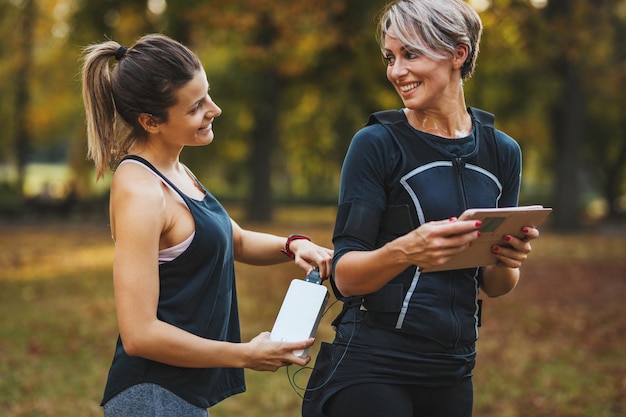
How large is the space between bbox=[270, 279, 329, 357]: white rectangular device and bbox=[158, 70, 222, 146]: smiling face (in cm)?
56

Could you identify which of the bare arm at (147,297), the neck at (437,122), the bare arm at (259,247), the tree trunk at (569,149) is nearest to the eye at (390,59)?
the neck at (437,122)

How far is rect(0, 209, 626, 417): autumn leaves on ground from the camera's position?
6.98 m

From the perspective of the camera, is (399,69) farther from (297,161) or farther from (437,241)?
(297,161)

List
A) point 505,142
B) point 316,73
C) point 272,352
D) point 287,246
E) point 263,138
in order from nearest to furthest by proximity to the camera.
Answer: point 272,352 → point 505,142 → point 287,246 → point 316,73 → point 263,138

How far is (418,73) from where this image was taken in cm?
259

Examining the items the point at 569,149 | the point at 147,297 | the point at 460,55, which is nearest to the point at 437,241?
the point at 460,55

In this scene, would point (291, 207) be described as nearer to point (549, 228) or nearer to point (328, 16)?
point (549, 228)

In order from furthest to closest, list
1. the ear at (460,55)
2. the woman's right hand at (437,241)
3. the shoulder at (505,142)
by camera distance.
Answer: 1. the shoulder at (505,142)
2. the ear at (460,55)
3. the woman's right hand at (437,241)

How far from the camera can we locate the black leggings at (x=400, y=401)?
8.38 feet

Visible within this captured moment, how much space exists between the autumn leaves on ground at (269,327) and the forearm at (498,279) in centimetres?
72

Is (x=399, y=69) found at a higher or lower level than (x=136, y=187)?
higher

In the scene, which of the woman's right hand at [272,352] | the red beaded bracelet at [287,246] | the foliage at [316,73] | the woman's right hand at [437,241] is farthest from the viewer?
the foliage at [316,73]

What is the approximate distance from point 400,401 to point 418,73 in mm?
976

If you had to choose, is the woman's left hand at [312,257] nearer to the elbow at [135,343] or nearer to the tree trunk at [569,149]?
the elbow at [135,343]
